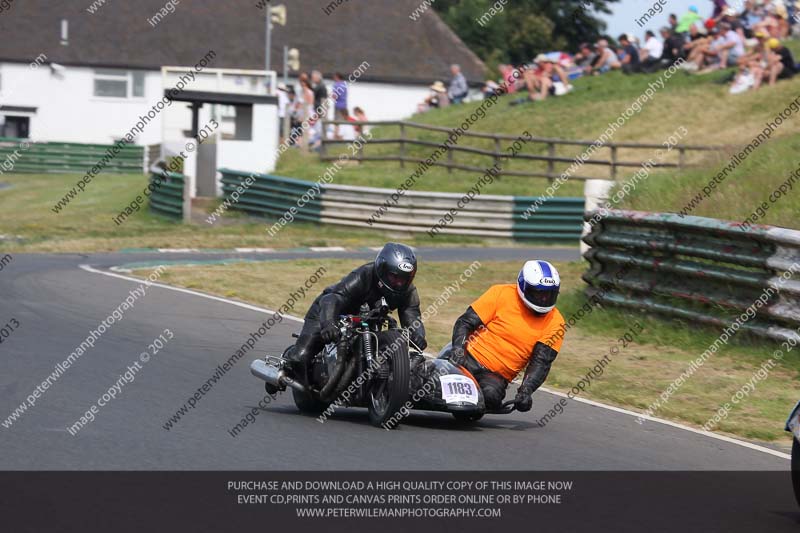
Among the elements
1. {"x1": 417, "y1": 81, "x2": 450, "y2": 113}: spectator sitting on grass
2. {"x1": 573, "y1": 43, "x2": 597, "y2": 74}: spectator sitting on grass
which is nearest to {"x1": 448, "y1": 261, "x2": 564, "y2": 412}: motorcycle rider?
{"x1": 573, "y1": 43, "x2": 597, "y2": 74}: spectator sitting on grass

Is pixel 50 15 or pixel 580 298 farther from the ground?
pixel 50 15

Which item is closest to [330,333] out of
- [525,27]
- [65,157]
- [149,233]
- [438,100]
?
[149,233]

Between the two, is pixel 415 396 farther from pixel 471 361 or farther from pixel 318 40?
pixel 318 40

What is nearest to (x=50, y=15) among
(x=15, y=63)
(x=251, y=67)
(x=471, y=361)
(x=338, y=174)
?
(x=15, y=63)

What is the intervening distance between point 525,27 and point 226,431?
64359 mm

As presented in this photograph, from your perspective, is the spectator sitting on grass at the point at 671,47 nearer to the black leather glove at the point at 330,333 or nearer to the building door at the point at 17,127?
the black leather glove at the point at 330,333

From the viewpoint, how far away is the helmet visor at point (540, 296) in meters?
9.38

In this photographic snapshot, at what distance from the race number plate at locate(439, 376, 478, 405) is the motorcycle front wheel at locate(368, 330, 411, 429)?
12.2 inches

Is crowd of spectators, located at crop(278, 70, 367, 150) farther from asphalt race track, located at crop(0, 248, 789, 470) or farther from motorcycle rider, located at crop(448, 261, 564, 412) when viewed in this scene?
motorcycle rider, located at crop(448, 261, 564, 412)

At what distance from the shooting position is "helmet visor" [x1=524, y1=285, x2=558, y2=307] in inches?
369

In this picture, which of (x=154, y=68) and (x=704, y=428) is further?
(x=154, y=68)

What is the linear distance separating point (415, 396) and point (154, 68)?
4850 cm

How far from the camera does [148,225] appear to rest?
2803cm
